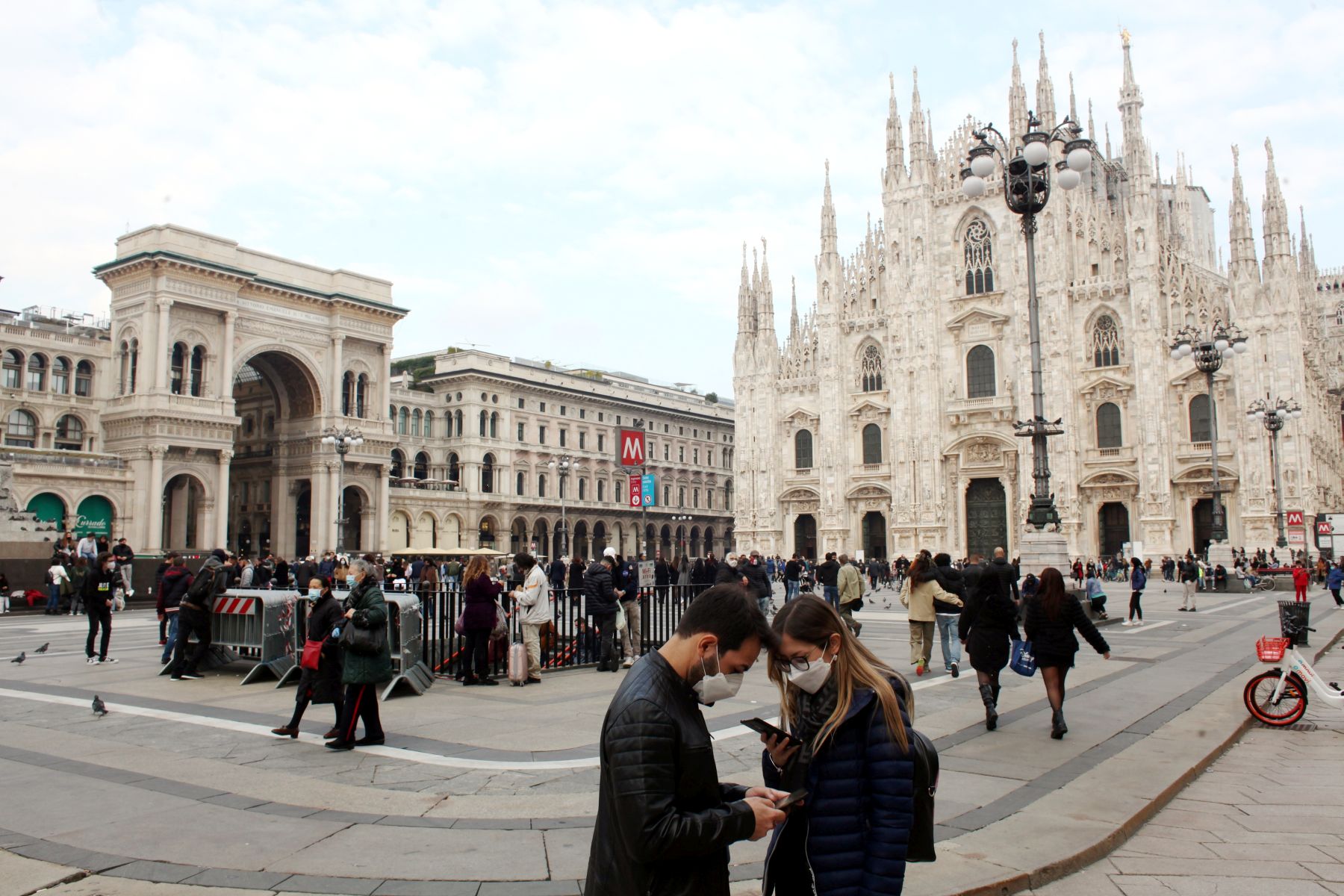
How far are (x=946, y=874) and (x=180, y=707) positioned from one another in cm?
793

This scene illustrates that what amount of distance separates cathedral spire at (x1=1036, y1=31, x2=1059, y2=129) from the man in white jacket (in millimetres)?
40600

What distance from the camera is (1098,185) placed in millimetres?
52062

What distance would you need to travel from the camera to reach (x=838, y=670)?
3.10 m

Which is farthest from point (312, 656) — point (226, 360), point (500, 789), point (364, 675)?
point (226, 360)

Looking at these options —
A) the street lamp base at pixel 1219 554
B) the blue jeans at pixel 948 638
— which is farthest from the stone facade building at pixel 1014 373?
the blue jeans at pixel 948 638

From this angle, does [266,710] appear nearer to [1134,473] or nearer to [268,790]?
[268,790]

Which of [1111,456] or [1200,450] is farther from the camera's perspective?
[1111,456]

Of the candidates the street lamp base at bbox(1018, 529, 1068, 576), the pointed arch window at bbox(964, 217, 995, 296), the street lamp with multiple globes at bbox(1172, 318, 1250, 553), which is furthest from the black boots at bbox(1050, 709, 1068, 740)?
the pointed arch window at bbox(964, 217, 995, 296)

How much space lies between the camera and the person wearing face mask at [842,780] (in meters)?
2.89

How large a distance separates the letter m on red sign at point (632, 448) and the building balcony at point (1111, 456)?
3550 centimetres

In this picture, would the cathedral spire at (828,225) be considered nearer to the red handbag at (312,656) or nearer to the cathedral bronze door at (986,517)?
the cathedral bronze door at (986,517)

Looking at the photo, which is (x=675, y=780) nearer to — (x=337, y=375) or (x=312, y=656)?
(x=312, y=656)

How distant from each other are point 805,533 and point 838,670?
1975 inches

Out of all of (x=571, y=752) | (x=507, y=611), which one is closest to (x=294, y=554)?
(x=507, y=611)
